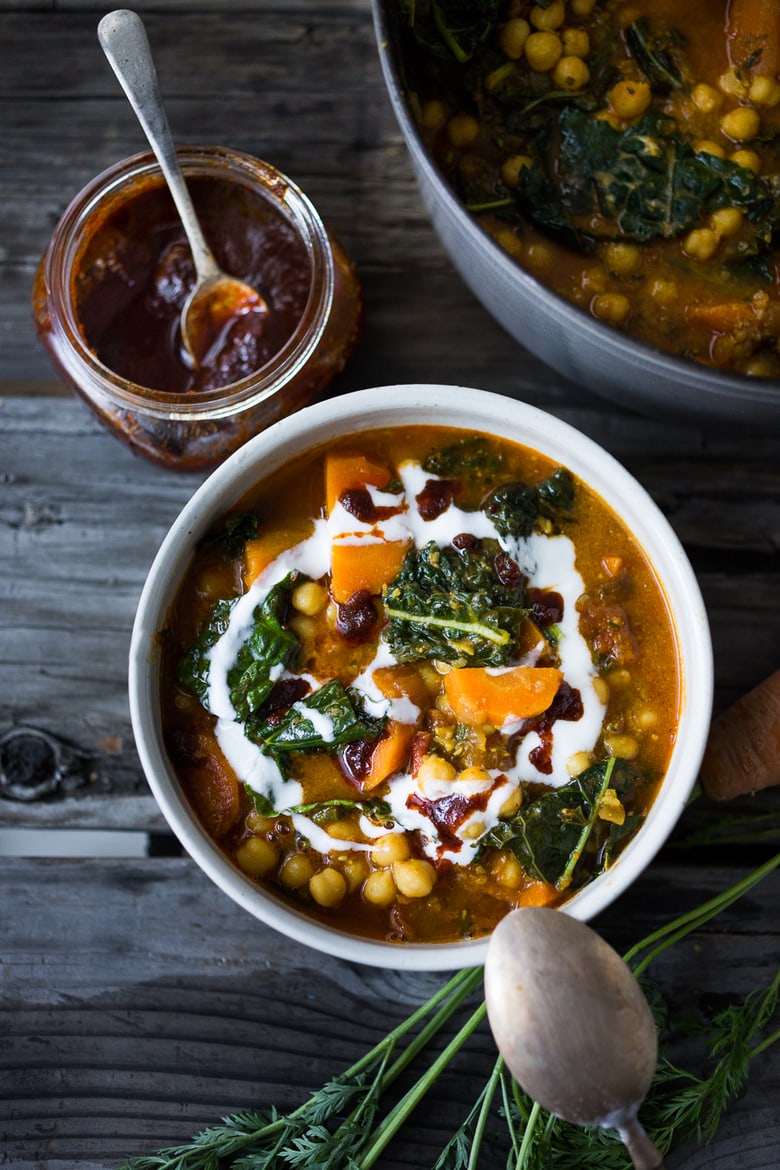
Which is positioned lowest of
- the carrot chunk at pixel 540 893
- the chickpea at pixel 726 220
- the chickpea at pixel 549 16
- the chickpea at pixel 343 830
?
the carrot chunk at pixel 540 893

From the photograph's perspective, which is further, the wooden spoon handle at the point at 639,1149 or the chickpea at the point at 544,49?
the chickpea at the point at 544,49

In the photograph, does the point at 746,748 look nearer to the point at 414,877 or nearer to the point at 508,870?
the point at 508,870

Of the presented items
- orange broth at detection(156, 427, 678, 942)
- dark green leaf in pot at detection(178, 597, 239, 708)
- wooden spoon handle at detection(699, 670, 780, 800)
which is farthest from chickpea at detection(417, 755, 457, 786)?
wooden spoon handle at detection(699, 670, 780, 800)

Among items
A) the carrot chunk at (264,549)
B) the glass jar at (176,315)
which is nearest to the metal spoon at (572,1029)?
the carrot chunk at (264,549)

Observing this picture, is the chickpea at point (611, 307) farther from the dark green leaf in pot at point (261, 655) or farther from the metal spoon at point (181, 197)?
the dark green leaf in pot at point (261, 655)

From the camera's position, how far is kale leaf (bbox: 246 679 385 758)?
8.13ft

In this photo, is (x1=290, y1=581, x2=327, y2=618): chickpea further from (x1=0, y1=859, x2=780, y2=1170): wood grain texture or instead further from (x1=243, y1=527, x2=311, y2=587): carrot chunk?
(x1=0, y1=859, x2=780, y2=1170): wood grain texture

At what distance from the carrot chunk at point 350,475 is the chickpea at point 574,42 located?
1.07 m

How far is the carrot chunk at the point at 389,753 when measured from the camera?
97.0 inches

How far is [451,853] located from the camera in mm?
2486

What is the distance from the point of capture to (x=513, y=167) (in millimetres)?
2590

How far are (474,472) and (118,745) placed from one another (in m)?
1.19

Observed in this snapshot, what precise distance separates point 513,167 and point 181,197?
79 centimetres

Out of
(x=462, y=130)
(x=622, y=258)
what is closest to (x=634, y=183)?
(x=622, y=258)
